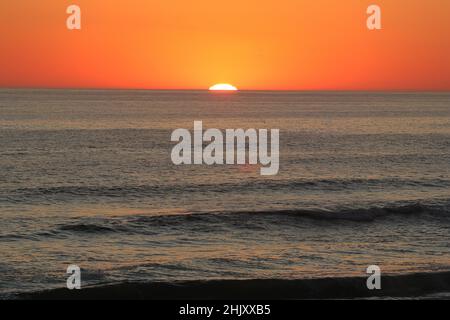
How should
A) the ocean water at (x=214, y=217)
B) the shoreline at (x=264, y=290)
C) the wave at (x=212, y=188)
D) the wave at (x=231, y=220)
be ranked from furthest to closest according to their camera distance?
the wave at (x=212, y=188) < the wave at (x=231, y=220) < the ocean water at (x=214, y=217) < the shoreline at (x=264, y=290)

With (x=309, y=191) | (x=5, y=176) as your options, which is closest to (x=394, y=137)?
(x=309, y=191)

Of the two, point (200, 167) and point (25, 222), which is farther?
point (200, 167)

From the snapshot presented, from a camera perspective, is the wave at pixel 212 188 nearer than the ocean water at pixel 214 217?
No

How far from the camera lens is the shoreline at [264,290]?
19.4 m

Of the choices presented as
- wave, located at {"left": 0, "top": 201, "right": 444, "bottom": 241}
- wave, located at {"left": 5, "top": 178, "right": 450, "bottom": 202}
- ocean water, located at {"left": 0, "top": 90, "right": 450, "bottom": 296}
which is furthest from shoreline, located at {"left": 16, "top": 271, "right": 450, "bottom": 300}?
wave, located at {"left": 5, "top": 178, "right": 450, "bottom": 202}

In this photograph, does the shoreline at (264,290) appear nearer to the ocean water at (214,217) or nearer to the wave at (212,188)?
the ocean water at (214,217)

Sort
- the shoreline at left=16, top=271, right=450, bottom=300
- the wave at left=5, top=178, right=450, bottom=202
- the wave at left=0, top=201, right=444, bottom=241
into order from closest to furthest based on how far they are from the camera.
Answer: the shoreline at left=16, top=271, right=450, bottom=300
the wave at left=0, top=201, right=444, bottom=241
the wave at left=5, top=178, right=450, bottom=202

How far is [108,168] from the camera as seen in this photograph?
145ft

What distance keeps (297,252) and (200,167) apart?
71.6 feet

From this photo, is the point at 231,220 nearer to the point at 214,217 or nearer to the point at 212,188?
the point at 214,217

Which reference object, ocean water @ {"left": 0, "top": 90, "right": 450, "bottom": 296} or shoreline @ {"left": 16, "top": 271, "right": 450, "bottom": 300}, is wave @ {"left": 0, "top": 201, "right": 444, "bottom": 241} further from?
shoreline @ {"left": 16, "top": 271, "right": 450, "bottom": 300}

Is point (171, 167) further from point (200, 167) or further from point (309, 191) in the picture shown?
point (309, 191)

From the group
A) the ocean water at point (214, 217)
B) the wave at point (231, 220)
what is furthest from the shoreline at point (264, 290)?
the wave at point (231, 220)

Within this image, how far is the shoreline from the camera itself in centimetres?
1938
